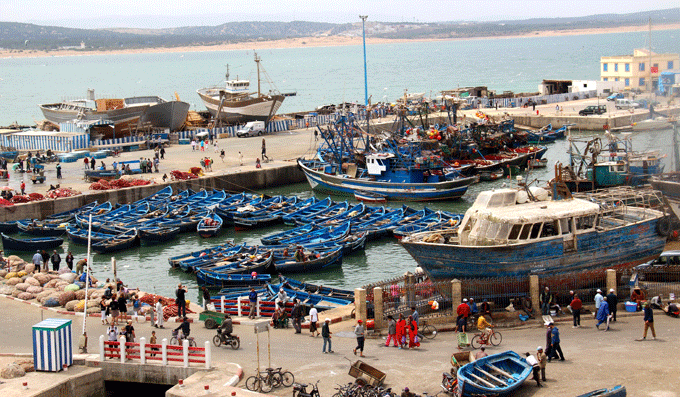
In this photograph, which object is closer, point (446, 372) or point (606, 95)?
point (446, 372)

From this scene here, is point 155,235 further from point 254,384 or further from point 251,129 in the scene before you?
point 251,129

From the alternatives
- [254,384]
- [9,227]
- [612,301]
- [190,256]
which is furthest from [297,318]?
[9,227]

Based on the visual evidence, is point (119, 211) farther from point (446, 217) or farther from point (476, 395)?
point (476, 395)

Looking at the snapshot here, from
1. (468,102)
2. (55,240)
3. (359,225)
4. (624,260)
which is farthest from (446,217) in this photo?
(468,102)

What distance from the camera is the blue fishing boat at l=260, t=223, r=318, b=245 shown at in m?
40.4

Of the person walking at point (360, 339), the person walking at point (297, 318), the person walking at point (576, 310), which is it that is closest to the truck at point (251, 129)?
the person walking at point (297, 318)

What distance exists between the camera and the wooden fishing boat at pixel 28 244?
41.0 meters

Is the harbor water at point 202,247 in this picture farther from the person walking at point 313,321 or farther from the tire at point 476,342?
the person walking at point 313,321

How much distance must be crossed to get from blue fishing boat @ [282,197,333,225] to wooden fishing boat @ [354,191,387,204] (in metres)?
4.77

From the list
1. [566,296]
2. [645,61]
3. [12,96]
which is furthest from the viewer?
[12,96]

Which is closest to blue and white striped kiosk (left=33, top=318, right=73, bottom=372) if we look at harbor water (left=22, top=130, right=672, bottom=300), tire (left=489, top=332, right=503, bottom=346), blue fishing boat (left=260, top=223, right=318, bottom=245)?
tire (left=489, top=332, right=503, bottom=346)

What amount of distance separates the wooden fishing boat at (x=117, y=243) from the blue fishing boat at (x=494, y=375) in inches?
1045

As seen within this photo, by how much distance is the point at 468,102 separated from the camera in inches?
3605

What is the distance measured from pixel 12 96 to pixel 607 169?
15887 cm
